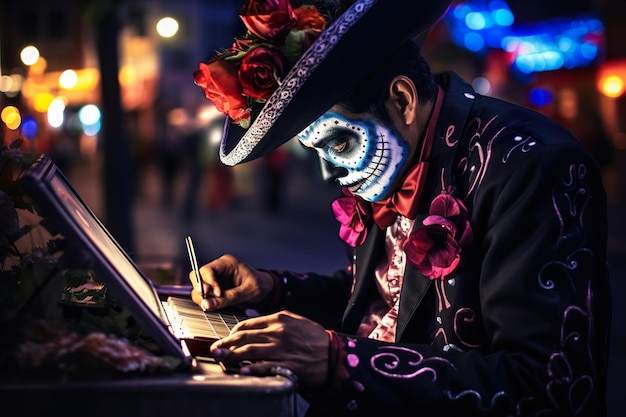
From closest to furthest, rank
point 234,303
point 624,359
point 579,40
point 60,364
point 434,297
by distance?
point 60,364 → point 434,297 → point 234,303 → point 624,359 → point 579,40

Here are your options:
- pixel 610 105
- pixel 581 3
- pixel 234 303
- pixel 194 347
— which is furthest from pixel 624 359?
pixel 581 3

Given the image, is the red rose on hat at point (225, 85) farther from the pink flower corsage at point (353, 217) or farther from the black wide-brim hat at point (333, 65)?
A: the pink flower corsage at point (353, 217)

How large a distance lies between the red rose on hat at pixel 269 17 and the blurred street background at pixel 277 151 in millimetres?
196

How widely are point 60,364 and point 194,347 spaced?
37cm

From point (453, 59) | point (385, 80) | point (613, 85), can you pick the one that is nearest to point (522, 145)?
point (385, 80)

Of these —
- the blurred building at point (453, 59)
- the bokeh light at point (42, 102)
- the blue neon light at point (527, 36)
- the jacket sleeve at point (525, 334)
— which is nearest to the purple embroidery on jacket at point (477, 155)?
the jacket sleeve at point (525, 334)

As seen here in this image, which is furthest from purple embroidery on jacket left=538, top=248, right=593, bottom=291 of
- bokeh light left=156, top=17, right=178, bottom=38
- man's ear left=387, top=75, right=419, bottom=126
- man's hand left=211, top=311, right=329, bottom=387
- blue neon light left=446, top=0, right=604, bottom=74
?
blue neon light left=446, top=0, right=604, bottom=74

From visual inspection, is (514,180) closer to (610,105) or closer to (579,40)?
(610,105)

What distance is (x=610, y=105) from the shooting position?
73.7 ft

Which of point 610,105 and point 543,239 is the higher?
point 610,105

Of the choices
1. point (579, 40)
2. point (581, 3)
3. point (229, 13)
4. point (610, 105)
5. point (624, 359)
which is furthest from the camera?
point (229, 13)

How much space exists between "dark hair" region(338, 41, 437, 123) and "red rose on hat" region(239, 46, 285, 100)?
0.18m

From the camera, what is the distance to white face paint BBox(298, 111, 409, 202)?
2.13 m

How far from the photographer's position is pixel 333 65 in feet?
6.31
